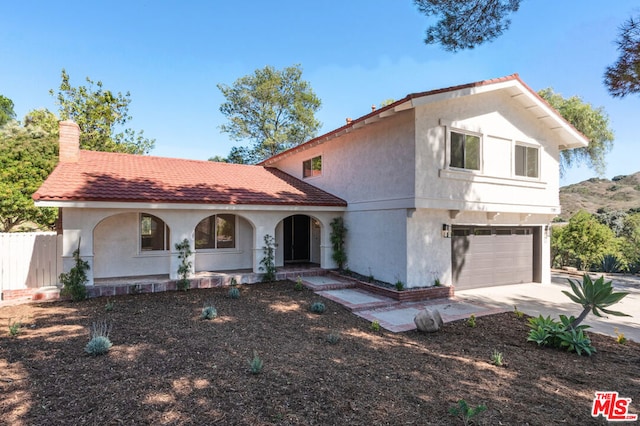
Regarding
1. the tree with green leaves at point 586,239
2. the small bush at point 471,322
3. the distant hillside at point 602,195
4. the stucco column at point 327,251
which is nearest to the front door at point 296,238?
the stucco column at point 327,251

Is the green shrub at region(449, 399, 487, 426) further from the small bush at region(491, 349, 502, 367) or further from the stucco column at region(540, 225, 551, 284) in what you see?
the stucco column at region(540, 225, 551, 284)

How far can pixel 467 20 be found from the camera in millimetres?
7969

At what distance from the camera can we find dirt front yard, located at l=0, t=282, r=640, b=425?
3.71 meters

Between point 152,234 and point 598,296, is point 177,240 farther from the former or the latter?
point 598,296

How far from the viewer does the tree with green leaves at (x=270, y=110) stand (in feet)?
104

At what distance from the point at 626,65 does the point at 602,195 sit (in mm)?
60384

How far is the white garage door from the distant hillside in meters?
37.8

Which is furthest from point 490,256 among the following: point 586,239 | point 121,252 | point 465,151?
point 121,252

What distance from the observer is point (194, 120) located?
26844mm

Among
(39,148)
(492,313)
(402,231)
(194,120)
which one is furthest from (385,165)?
(194,120)

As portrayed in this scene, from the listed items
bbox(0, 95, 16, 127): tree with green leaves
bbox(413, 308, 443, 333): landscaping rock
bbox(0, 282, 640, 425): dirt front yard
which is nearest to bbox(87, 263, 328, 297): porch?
bbox(0, 282, 640, 425): dirt front yard

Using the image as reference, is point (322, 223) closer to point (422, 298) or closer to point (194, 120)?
point (422, 298)

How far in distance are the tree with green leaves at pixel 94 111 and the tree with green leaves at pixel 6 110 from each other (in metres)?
21.9

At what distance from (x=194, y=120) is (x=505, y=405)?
91.9 ft
